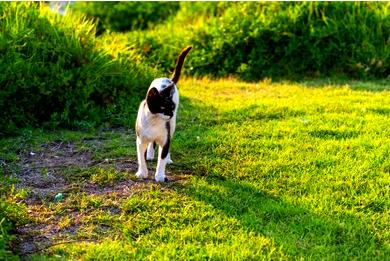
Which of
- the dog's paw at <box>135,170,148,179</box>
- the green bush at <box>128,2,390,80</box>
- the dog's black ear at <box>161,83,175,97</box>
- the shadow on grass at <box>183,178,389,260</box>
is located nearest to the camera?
the shadow on grass at <box>183,178,389,260</box>

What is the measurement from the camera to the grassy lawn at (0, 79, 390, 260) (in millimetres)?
4398

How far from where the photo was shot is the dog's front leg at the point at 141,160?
530 centimetres

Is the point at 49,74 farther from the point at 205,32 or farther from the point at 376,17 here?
the point at 376,17

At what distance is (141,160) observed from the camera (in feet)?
17.7

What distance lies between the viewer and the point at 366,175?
5.46 meters

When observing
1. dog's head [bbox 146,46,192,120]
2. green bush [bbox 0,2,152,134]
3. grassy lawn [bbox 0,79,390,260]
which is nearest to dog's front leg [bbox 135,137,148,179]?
grassy lawn [bbox 0,79,390,260]

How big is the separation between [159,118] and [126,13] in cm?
789

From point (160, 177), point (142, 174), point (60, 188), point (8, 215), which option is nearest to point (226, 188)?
point (160, 177)

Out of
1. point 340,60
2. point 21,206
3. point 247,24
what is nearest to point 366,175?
point 21,206

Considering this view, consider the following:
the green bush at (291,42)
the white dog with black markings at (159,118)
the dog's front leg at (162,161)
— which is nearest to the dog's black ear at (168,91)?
the white dog with black markings at (159,118)

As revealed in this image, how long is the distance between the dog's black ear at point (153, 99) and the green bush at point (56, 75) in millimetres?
2339

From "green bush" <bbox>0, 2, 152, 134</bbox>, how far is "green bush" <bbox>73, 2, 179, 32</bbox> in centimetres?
426

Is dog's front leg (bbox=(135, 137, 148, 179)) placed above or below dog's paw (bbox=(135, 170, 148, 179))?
above

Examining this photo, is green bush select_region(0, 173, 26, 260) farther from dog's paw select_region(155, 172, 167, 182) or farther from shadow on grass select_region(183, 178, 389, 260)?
shadow on grass select_region(183, 178, 389, 260)
